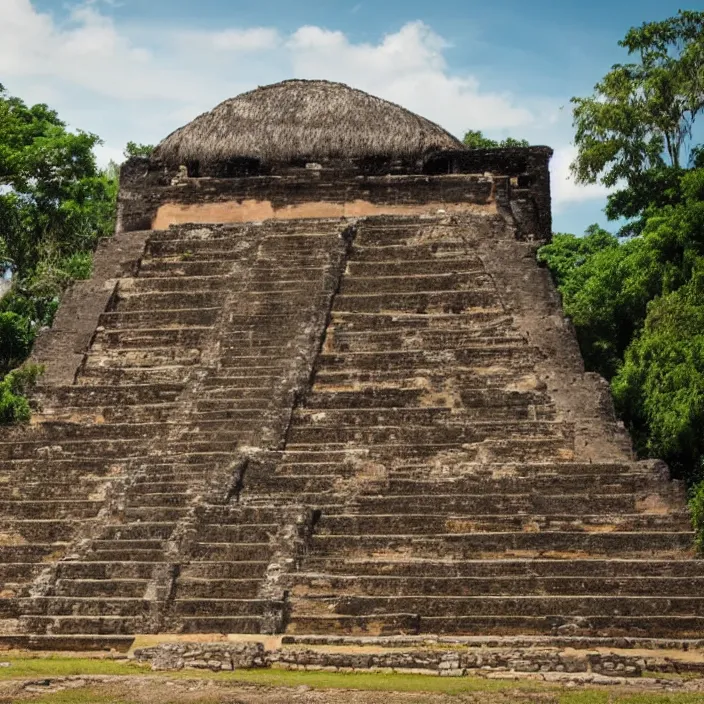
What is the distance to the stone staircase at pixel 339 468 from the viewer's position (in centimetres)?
1241

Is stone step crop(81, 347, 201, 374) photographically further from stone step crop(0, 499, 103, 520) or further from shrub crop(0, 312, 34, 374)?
shrub crop(0, 312, 34, 374)

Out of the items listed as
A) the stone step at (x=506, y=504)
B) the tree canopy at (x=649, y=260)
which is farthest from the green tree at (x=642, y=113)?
the stone step at (x=506, y=504)

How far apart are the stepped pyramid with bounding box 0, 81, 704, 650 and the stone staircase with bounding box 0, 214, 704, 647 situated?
0.10 ft

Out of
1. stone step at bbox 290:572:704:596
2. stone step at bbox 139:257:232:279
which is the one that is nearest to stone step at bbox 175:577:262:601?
stone step at bbox 290:572:704:596

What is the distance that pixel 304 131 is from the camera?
71.3 ft

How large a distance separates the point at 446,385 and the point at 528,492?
8.17 feet

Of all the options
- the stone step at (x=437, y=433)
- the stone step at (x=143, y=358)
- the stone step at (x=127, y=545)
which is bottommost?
the stone step at (x=127, y=545)

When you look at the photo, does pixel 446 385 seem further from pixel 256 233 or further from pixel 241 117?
pixel 241 117

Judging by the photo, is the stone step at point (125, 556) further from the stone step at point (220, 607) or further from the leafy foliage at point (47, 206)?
the leafy foliage at point (47, 206)

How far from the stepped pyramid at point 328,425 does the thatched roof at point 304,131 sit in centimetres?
5

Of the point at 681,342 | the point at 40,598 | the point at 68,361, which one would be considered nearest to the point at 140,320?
the point at 68,361

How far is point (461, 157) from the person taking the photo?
68.9 feet

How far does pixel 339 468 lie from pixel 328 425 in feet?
3.29

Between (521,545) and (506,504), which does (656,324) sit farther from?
(521,545)
